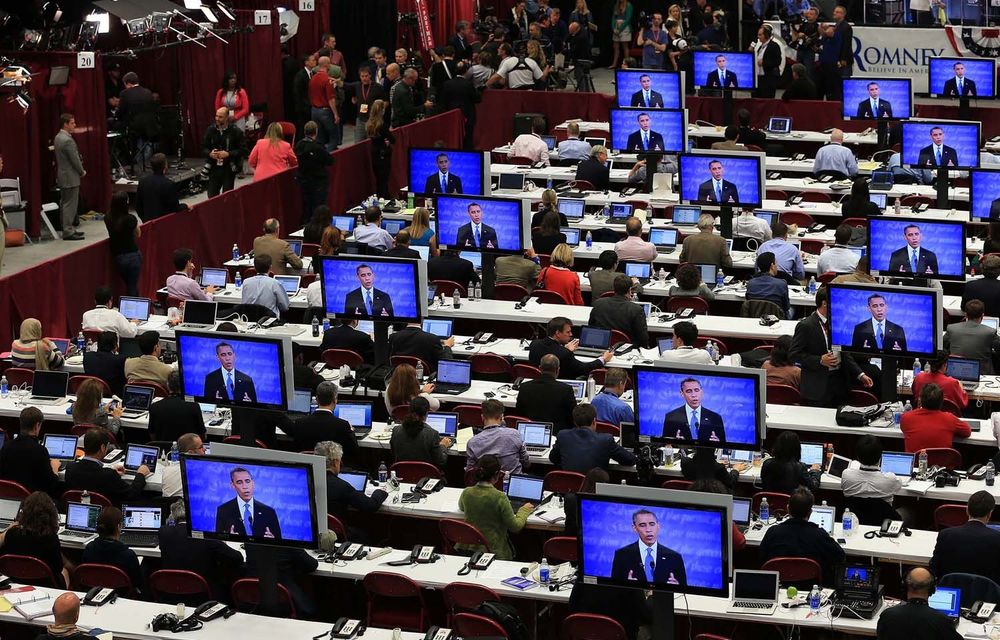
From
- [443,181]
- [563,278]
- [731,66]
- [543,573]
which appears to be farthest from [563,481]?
[731,66]

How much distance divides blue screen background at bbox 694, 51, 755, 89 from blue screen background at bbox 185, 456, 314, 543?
15.6 metres

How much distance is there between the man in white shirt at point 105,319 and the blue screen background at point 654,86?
986cm

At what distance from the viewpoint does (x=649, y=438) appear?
40.0ft

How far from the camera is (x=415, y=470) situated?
41.2 ft

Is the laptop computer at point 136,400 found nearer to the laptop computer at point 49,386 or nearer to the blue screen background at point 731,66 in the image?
the laptop computer at point 49,386

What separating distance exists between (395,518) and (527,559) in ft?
3.46

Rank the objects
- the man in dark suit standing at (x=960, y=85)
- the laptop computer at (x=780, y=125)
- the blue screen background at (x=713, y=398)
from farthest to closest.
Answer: the laptop computer at (x=780, y=125) → the man in dark suit standing at (x=960, y=85) → the blue screen background at (x=713, y=398)

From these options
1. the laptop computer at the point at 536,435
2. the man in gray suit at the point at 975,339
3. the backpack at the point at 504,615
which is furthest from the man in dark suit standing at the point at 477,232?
the backpack at the point at 504,615

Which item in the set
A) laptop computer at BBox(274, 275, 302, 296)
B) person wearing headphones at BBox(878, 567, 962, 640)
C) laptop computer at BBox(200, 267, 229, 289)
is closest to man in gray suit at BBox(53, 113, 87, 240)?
laptop computer at BBox(200, 267, 229, 289)

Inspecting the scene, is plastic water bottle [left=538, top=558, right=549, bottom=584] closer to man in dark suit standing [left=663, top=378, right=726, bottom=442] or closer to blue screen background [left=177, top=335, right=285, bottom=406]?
man in dark suit standing [left=663, top=378, right=726, bottom=442]

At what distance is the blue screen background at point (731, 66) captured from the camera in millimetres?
24422

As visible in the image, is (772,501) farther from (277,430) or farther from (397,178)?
(397,178)

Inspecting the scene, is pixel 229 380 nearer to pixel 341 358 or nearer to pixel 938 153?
pixel 341 358

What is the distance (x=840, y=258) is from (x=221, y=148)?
8.53 meters
